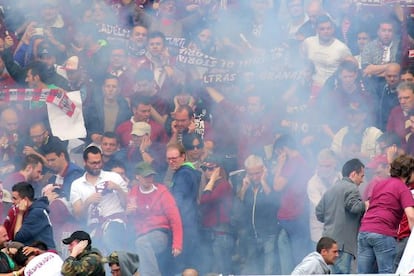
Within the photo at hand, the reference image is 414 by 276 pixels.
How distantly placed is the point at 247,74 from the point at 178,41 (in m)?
0.78

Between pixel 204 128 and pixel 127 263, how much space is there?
11.4 ft

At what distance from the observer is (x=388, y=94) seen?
15.8 metres

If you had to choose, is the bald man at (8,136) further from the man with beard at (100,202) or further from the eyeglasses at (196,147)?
the eyeglasses at (196,147)

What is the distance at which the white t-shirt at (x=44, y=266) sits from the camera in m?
12.1

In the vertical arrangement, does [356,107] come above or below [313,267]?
above

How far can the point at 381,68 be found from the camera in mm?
16016

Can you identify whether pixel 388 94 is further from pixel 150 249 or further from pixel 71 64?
pixel 71 64

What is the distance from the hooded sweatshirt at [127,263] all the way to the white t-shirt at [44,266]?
578 millimetres

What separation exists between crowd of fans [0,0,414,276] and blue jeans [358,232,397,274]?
0.03m

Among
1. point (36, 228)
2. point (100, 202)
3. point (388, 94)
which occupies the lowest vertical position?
point (36, 228)

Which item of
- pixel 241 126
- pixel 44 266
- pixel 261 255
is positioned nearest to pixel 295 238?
pixel 261 255

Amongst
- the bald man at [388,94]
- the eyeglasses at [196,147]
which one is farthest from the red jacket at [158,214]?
the bald man at [388,94]

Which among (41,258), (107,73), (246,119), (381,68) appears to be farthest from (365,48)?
(41,258)

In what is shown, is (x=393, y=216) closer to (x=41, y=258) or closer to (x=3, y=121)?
(x=41, y=258)
